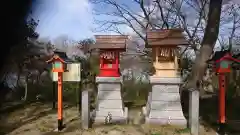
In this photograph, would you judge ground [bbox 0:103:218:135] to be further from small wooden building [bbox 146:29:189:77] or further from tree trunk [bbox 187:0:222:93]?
tree trunk [bbox 187:0:222:93]

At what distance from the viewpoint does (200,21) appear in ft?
32.1

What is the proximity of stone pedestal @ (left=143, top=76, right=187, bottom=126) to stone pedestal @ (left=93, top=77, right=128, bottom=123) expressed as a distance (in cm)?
69

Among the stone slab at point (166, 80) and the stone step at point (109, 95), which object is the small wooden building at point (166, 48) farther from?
the stone step at point (109, 95)

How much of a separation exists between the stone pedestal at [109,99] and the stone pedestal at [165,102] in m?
0.69

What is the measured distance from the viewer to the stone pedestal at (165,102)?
199 inches

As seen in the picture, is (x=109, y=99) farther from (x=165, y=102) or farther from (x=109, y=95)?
(x=165, y=102)

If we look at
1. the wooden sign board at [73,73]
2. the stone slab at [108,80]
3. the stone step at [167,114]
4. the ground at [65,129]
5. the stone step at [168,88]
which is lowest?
the ground at [65,129]

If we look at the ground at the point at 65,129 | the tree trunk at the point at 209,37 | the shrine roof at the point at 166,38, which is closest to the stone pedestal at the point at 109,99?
the ground at the point at 65,129

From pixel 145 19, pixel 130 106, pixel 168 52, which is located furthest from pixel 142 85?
pixel 168 52

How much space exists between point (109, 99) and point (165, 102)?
127 centimetres

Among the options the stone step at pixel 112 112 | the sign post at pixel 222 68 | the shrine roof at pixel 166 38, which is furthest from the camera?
the stone step at pixel 112 112

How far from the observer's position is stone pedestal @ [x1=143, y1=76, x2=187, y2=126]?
16.6 feet

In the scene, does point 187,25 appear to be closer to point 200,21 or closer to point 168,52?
point 200,21

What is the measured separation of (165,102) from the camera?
16.9 ft
